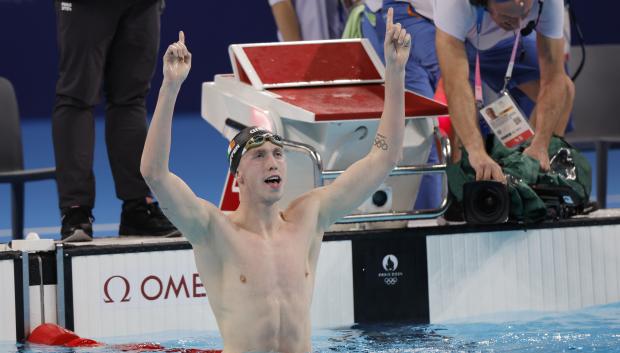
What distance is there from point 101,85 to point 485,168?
5.83ft

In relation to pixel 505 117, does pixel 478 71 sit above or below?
above

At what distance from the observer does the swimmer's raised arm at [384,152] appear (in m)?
3.75

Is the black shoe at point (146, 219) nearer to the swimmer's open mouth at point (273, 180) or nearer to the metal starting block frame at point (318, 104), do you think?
the metal starting block frame at point (318, 104)

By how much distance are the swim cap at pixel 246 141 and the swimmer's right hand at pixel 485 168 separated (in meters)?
1.68

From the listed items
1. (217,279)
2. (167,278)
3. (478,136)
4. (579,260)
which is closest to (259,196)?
(217,279)

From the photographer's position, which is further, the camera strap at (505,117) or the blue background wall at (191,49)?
the blue background wall at (191,49)

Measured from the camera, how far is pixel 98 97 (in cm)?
522

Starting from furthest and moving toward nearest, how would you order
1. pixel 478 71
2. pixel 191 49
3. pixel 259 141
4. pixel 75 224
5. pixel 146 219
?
Result: pixel 191 49
pixel 478 71
pixel 146 219
pixel 75 224
pixel 259 141

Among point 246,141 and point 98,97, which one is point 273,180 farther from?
point 98,97

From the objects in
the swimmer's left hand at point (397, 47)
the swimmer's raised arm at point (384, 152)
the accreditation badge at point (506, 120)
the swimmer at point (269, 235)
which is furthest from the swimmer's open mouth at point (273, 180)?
Answer: the accreditation badge at point (506, 120)

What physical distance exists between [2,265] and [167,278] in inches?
28.0

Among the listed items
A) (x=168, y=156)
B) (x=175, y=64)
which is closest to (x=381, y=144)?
(x=168, y=156)

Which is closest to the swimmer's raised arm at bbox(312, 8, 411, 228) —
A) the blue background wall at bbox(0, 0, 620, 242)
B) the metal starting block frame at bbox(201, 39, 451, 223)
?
the metal starting block frame at bbox(201, 39, 451, 223)

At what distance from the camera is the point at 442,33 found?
550 cm
